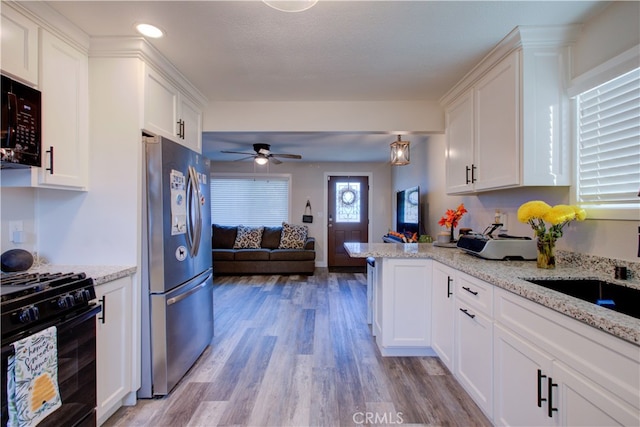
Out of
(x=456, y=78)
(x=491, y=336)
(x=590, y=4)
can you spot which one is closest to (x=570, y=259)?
(x=491, y=336)

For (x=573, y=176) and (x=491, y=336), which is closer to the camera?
(x=491, y=336)

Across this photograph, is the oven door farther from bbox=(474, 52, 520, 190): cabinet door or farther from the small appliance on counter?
bbox=(474, 52, 520, 190): cabinet door

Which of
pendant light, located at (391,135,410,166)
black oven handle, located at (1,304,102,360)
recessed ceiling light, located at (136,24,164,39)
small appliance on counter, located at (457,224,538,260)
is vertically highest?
recessed ceiling light, located at (136,24,164,39)

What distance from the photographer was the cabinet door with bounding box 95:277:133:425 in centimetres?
157

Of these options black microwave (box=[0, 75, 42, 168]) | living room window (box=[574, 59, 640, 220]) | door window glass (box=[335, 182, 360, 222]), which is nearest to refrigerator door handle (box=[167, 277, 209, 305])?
black microwave (box=[0, 75, 42, 168])

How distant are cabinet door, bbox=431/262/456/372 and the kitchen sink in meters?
0.58

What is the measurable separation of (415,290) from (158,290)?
187 centimetres

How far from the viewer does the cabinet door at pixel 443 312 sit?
2.02m

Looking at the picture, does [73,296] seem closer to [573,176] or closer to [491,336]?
[491,336]

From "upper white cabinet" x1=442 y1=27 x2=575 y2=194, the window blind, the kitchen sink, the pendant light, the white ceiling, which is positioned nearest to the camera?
the kitchen sink

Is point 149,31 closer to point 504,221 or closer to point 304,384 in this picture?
point 304,384

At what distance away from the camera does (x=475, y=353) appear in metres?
1.69

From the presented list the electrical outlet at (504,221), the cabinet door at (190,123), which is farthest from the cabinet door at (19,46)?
the electrical outlet at (504,221)

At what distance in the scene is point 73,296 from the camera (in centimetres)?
126
